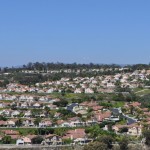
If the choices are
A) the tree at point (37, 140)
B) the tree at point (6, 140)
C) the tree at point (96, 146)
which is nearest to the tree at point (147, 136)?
the tree at point (96, 146)

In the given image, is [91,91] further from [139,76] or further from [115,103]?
[139,76]

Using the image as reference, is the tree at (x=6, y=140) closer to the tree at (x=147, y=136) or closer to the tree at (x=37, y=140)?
the tree at (x=37, y=140)

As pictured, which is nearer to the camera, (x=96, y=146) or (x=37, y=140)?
(x=96, y=146)

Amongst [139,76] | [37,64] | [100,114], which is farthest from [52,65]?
[100,114]

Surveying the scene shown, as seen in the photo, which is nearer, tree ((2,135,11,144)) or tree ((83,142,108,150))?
tree ((83,142,108,150))

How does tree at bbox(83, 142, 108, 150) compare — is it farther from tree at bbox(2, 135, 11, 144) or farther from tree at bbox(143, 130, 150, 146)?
tree at bbox(2, 135, 11, 144)

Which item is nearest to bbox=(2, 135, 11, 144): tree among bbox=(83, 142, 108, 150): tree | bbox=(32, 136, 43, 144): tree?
bbox=(32, 136, 43, 144): tree

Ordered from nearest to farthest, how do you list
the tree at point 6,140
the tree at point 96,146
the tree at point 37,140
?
the tree at point 96,146
the tree at point 6,140
the tree at point 37,140

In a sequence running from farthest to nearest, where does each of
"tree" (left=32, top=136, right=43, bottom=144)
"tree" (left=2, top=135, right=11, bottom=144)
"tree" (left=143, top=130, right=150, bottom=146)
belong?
"tree" (left=32, top=136, right=43, bottom=144)
"tree" (left=2, top=135, right=11, bottom=144)
"tree" (left=143, top=130, right=150, bottom=146)

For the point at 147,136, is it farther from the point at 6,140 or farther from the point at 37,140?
the point at 6,140

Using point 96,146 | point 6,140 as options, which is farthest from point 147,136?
point 6,140

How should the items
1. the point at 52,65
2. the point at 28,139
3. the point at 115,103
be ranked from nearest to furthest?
the point at 28,139 → the point at 115,103 → the point at 52,65
